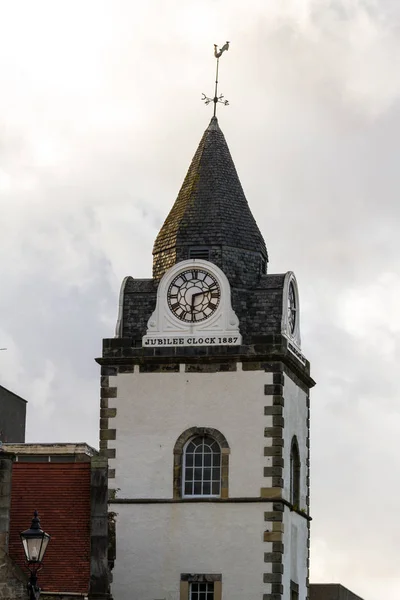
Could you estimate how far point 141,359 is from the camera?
53375mm

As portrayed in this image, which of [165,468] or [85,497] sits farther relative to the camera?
[165,468]

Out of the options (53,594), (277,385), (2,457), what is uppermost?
(277,385)

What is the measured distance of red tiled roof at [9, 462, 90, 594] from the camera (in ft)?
150

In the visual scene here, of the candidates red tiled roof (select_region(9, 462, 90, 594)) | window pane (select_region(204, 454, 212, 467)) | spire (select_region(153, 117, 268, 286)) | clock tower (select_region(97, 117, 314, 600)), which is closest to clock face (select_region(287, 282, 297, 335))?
clock tower (select_region(97, 117, 314, 600))

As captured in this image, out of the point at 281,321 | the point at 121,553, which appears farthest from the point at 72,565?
the point at 281,321

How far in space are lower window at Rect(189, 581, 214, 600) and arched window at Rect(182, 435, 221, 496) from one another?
99.0 inches

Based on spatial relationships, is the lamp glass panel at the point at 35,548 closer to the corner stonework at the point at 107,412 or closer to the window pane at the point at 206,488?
the window pane at the point at 206,488

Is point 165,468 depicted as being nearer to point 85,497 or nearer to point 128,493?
point 128,493

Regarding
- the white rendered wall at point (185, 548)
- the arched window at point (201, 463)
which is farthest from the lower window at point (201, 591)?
the arched window at point (201, 463)

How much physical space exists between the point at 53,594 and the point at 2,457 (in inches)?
140

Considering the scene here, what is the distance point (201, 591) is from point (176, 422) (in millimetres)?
4832

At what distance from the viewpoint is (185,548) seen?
51.8 meters

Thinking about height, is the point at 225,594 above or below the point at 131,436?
below

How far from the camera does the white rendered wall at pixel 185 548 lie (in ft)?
168
